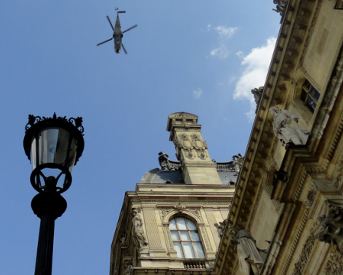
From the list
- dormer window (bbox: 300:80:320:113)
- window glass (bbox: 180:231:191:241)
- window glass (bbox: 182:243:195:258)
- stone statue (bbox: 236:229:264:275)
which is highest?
window glass (bbox: 180:231:191:241)

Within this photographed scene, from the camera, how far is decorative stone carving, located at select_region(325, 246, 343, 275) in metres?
12.6

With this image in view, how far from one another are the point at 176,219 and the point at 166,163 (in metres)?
9.89

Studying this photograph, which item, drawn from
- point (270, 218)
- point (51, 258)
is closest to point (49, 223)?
point (51, 258)

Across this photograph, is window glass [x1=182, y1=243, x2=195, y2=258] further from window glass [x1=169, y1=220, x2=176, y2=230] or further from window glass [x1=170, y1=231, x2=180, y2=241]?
window glass [x1=169, y1=220, x2=176, y2=230]

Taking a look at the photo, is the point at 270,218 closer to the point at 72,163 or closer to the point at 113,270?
the point at 72,163

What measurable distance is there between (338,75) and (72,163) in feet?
30.8

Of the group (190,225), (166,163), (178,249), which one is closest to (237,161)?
(166,163)

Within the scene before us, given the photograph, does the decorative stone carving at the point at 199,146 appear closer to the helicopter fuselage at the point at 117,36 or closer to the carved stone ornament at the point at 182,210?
the carved stone ornament at the point at 182,210

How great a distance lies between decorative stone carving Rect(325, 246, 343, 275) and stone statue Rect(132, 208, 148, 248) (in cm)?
1467

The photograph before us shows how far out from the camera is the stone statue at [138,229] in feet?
87.9

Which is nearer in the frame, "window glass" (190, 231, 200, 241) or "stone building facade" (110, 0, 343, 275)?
"stone building facade" (110, 0, 343, 275)

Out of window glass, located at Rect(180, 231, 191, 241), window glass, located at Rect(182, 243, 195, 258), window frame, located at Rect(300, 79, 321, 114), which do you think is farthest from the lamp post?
window glass, located at Rect(180, 231, 191, 241)

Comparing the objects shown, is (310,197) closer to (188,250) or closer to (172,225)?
(188,250)

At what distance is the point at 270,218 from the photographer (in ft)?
60.9
